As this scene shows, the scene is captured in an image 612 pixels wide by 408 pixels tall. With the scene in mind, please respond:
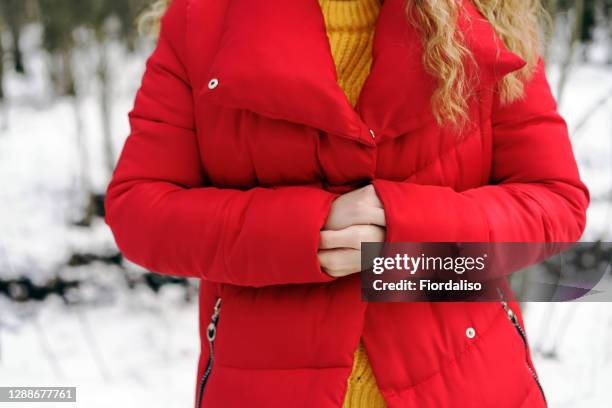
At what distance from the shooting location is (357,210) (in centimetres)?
97

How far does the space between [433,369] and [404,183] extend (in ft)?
1.12

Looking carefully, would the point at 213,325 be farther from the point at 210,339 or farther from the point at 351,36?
the point at 351,36

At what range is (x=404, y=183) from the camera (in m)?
1.01

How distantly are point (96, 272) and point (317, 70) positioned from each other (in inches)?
180

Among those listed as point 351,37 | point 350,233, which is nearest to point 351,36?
point 351,37

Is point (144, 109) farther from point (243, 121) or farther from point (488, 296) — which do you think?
point (488, 296)

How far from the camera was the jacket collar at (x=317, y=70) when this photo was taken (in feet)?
3.27

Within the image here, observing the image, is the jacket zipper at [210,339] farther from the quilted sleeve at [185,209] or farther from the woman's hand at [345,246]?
the woman's hand at [345,246]

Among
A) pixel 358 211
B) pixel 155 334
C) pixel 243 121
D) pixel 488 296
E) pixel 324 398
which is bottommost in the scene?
pixel 155 334

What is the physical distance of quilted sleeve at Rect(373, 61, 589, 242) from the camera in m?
0.97

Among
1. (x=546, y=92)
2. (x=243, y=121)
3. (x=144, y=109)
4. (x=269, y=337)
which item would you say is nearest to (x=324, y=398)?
(x=269, y=337)

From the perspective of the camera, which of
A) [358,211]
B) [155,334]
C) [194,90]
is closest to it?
[358,211]

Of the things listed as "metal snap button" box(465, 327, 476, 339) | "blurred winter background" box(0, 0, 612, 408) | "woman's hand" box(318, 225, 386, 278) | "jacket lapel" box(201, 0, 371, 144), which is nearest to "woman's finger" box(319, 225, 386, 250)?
"woman's hand" box(318, 225, 386, 278)

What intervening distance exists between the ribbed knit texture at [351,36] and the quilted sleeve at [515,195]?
0.81 feet
